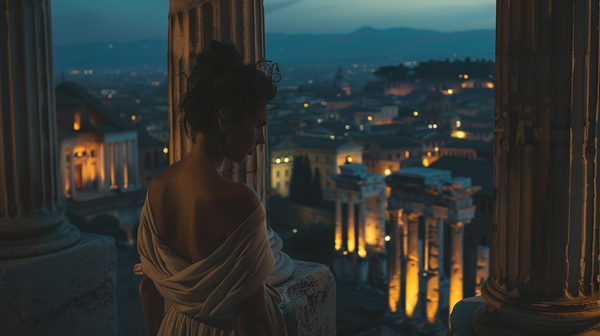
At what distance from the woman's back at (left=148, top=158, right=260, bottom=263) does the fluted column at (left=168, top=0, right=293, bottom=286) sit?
707 mm

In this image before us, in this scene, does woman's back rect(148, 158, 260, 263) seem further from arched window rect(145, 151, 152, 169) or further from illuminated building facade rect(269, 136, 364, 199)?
arched window rect(145, 151, 152, 169)

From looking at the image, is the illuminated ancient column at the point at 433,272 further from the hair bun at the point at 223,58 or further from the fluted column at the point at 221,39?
the hair bun at the point at 223,58

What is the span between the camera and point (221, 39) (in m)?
2.33

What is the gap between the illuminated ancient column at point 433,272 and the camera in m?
18.1

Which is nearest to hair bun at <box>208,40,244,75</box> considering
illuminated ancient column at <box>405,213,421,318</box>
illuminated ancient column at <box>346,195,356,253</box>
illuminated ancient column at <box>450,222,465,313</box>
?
illuminated ancient column at <box>450,222,465,313</box>

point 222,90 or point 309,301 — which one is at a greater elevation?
point 222,90

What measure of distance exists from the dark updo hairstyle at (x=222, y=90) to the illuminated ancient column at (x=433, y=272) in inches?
666

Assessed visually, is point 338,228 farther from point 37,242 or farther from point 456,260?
point 37,242

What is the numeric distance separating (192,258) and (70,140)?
109 ft

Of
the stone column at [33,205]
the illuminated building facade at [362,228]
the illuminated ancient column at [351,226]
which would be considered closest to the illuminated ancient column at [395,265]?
the illuminated building facade at [362,228]

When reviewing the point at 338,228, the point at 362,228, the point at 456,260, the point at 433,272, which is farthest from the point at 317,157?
the point at 456,260

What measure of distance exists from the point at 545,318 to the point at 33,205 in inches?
82.9

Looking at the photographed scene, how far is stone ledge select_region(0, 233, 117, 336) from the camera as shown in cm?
291

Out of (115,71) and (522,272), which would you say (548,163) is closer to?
(522,272)
